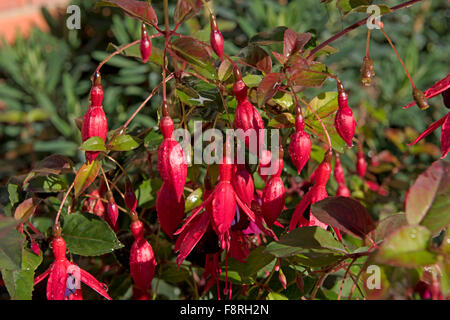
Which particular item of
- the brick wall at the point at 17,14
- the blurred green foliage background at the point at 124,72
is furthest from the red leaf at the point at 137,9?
the brick wall at the point at 17,14

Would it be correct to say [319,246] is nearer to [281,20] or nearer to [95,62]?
[281,20]

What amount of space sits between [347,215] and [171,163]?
15 centimetres

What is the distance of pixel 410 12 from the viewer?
6.34 feet

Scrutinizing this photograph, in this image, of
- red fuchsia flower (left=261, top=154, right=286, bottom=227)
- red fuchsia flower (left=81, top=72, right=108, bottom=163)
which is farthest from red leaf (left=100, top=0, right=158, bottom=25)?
red fuchsia flower (left=261, top=154, right=286, bottom=227)

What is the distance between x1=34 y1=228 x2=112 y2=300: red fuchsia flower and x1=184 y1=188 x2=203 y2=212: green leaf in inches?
5.0

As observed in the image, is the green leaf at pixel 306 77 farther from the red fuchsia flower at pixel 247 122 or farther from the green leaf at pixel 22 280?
the green leaf at pixel 22 280

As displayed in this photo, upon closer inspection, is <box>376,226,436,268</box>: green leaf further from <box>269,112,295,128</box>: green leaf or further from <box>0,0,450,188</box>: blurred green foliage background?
<box>0,0,450,188</box>: blurred green foliage background

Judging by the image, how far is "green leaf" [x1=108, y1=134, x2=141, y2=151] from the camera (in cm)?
46

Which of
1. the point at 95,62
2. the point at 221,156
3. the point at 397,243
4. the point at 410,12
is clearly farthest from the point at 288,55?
the point at 410,12

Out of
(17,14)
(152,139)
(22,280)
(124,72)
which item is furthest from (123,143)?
(17,14)

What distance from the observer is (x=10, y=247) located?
371 mm

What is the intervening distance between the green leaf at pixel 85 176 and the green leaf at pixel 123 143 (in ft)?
0.08

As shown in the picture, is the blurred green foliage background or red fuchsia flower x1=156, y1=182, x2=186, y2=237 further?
the blurred green foliage background
